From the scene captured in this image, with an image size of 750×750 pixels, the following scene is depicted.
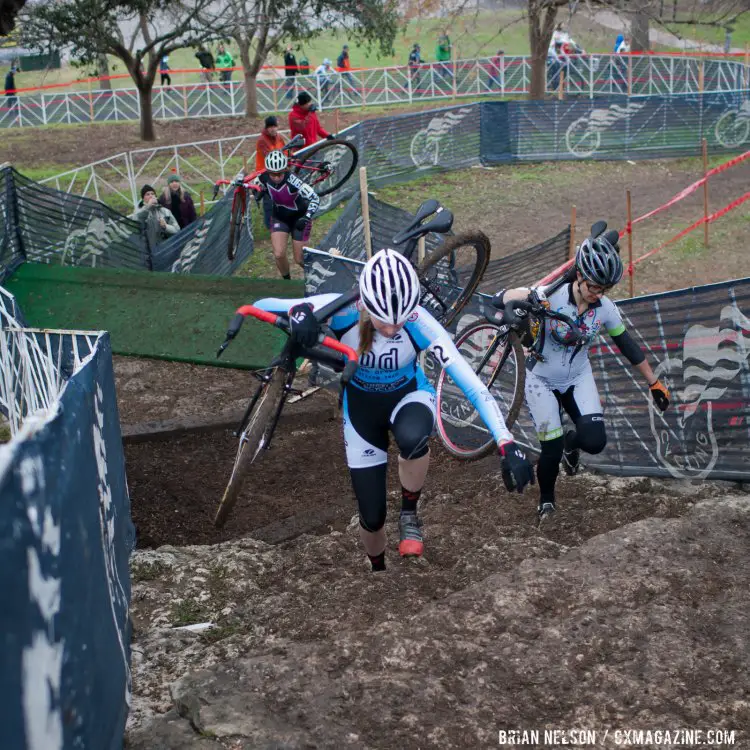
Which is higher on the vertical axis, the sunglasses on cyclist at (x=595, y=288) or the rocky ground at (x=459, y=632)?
the sunglasses on cyclist at (x=595, y=288)

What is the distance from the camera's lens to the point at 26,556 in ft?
9.46

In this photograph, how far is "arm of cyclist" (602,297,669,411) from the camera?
6625mm

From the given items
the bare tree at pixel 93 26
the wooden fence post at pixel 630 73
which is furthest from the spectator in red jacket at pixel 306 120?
the wooden fence post at pixel 630 73

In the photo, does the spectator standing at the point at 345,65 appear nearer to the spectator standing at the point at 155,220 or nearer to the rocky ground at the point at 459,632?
the spectator standing at the point at 155,220

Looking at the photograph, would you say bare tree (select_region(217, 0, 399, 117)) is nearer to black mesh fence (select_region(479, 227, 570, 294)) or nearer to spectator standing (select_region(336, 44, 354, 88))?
spectator standing (select_region(336, 44, 354, 88))

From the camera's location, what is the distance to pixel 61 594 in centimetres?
324

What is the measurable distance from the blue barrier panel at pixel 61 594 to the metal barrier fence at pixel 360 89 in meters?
28.5

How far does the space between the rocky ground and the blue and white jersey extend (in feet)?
4.08

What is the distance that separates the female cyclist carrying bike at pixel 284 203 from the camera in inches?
461

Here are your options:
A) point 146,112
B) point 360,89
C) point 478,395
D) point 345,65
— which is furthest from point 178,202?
point 345,65

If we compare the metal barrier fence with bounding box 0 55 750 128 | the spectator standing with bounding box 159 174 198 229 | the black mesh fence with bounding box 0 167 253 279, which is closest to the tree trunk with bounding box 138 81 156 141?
the metal barrier fence with bounding box 0 55 750 128

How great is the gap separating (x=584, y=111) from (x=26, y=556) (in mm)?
21536

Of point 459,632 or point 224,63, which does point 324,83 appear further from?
point 459,632

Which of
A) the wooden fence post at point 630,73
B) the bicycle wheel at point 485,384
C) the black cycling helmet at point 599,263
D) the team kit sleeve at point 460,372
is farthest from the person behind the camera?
the wooden fence post at point 630,73
